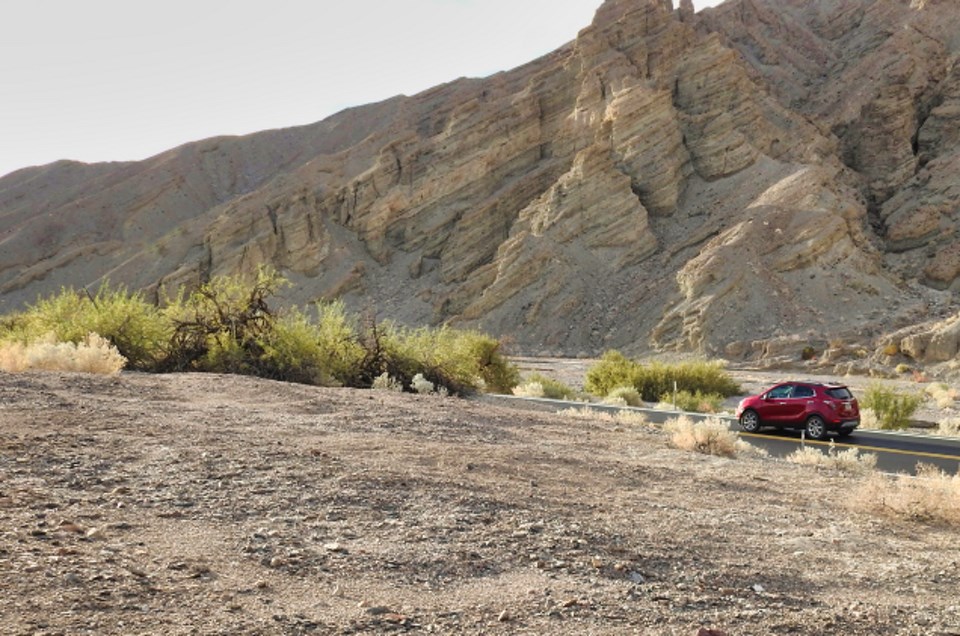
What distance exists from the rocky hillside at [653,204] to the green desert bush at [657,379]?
1357cm

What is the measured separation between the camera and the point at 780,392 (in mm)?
19375

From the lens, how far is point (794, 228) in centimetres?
5081

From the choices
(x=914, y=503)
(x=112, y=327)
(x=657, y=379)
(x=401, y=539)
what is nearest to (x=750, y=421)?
(x=914, y=503)

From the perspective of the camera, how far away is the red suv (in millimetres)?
18188

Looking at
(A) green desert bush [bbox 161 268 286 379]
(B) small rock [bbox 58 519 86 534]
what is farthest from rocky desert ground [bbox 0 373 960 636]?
(A) green desert bush [bbox 161 268 286 379]

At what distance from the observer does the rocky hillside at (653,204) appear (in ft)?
163

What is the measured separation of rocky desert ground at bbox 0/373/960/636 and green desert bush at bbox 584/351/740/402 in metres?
19.2

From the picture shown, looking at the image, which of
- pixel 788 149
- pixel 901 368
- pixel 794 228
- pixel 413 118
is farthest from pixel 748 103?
pixel 413 118

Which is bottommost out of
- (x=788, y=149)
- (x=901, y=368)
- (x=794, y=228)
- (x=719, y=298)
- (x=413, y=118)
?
(x=901, y=368)

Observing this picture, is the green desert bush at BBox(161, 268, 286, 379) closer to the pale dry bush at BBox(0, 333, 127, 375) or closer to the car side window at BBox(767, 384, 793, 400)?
the pale dry bush at BBox(0, 333, 127, 375)

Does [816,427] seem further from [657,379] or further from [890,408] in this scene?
[657,379]

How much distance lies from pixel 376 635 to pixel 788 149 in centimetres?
6232

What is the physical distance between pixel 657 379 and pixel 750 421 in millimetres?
11269

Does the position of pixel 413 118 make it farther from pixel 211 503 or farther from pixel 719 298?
pixel 211 503
